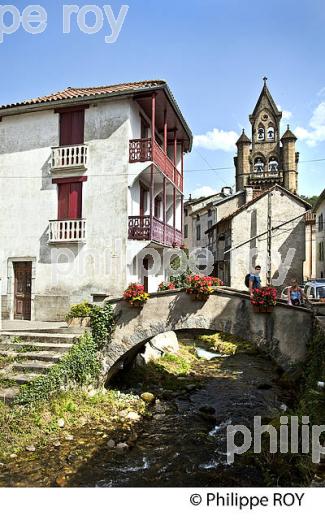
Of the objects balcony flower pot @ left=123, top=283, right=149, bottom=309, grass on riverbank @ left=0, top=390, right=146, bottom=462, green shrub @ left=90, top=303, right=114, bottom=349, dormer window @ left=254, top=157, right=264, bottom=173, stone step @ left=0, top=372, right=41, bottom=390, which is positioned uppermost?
dormer window @ left=254, top=157, right=264, bottom=173

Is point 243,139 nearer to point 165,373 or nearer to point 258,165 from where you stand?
point 258,165

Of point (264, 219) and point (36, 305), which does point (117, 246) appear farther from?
point (264, 219)

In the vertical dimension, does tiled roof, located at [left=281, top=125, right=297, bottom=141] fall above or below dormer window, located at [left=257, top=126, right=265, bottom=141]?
below

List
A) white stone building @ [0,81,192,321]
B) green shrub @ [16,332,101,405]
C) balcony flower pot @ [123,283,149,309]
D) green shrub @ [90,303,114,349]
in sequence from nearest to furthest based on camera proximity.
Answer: green shrub @ [16,332,101,405]
balcony flower pot @ [123,283,149,309]
green shrub @ [90,303,114,349]
white stone building @ [0,81,192,321]

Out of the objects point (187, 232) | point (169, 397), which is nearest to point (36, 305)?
point (169, 397)

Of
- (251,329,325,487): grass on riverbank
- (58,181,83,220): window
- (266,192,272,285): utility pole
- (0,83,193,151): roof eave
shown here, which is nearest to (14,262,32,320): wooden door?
(58,181,83,220): window

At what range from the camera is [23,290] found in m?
16.8

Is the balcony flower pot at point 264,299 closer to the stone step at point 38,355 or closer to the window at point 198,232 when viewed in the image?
the stone step at point 38,355

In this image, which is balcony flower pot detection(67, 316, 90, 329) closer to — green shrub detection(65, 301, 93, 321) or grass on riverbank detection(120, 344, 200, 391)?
green shrub detection(65, 301, 93, 321)

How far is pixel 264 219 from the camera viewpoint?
Answer: 32.6 metres

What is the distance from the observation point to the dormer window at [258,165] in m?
50.2

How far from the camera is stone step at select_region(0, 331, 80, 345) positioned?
1170 centimetres

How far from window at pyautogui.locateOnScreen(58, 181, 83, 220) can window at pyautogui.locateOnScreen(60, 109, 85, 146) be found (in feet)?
6.34

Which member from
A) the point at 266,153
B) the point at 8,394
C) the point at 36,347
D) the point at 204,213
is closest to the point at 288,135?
the point at 266,153
